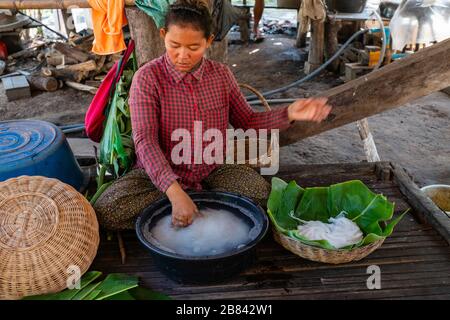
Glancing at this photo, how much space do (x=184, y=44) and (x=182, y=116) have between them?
43 centimetres

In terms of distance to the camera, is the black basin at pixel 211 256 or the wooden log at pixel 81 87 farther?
the wooden log at pixel 81 87

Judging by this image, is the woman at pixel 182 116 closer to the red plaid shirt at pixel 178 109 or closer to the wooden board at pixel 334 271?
the red plaid shirt at pixel 178 109

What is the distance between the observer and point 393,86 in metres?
2.34

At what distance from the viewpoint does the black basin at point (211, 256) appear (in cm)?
183

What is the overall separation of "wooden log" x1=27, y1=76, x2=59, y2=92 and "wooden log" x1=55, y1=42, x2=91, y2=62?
0.55 metres

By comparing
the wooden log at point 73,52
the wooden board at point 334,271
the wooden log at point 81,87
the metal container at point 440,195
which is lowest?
the wooden log at point 81,87

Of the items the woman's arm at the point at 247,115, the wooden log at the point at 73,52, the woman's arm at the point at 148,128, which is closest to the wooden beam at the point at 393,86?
the woman's arm at the point at 247,115

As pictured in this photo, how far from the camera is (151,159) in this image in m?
2.09

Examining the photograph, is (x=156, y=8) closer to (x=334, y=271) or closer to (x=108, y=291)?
(x=108, y=291)

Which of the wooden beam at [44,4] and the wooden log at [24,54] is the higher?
the wooden beam at [44,4]

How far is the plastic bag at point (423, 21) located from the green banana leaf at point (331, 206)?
377cm

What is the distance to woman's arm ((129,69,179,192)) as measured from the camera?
207cm
